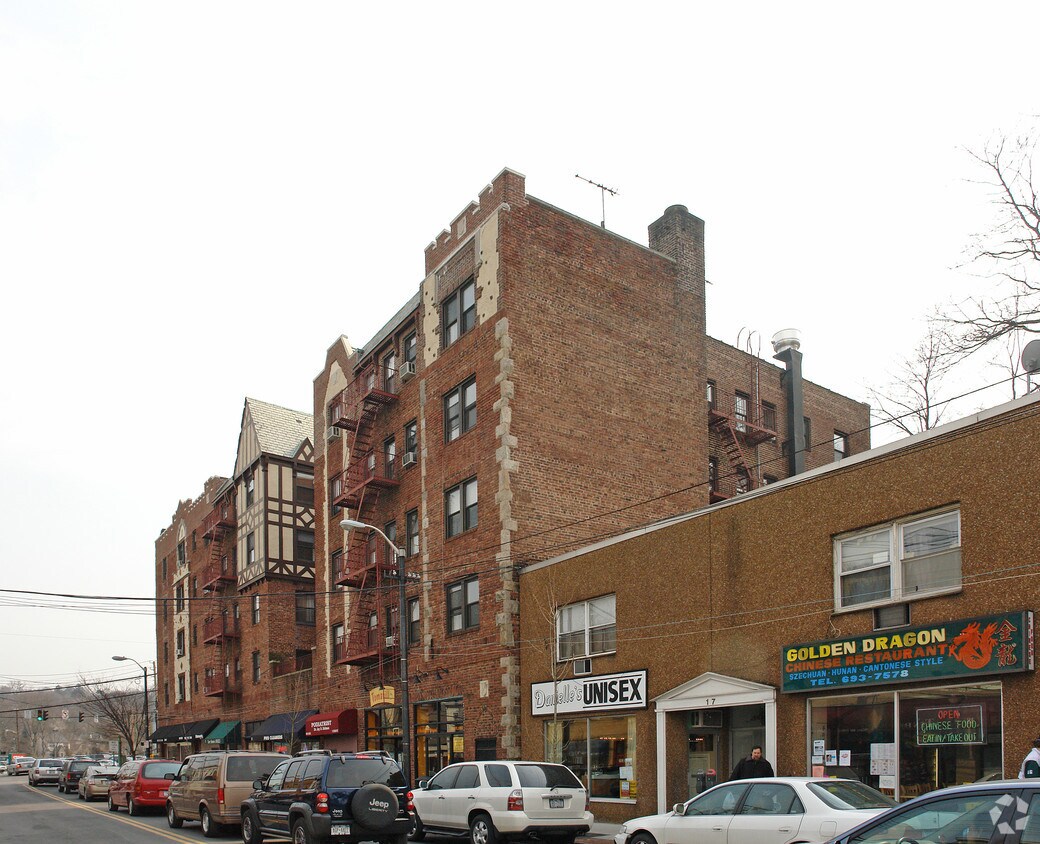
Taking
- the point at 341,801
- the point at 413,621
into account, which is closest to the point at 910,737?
the point at 341,801

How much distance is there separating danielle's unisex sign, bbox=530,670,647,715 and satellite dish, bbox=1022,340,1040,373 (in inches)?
374

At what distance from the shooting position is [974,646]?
613 inches

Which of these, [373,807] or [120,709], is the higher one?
[373,807]

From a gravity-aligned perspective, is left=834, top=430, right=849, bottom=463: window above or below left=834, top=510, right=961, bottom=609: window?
above

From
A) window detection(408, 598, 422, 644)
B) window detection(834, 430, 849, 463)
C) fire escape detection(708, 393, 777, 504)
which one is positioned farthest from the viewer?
window detection(834, 430, 849, 463)

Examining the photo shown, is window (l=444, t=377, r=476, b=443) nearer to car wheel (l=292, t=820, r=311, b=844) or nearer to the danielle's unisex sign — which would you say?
the danielle's unisex sign

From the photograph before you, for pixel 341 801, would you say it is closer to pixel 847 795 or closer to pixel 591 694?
pixel 847 795

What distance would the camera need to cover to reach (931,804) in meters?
7.08

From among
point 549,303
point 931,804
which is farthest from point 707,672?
point 931,804

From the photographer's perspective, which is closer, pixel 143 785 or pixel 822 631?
pixel 822 631

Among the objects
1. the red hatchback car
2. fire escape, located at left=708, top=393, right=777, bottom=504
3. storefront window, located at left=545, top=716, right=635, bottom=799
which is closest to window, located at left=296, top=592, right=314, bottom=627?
the red hatchback car

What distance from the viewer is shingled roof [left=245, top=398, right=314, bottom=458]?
48.8m

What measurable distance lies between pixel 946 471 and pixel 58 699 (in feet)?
628

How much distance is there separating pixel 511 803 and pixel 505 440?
37.1 ft
